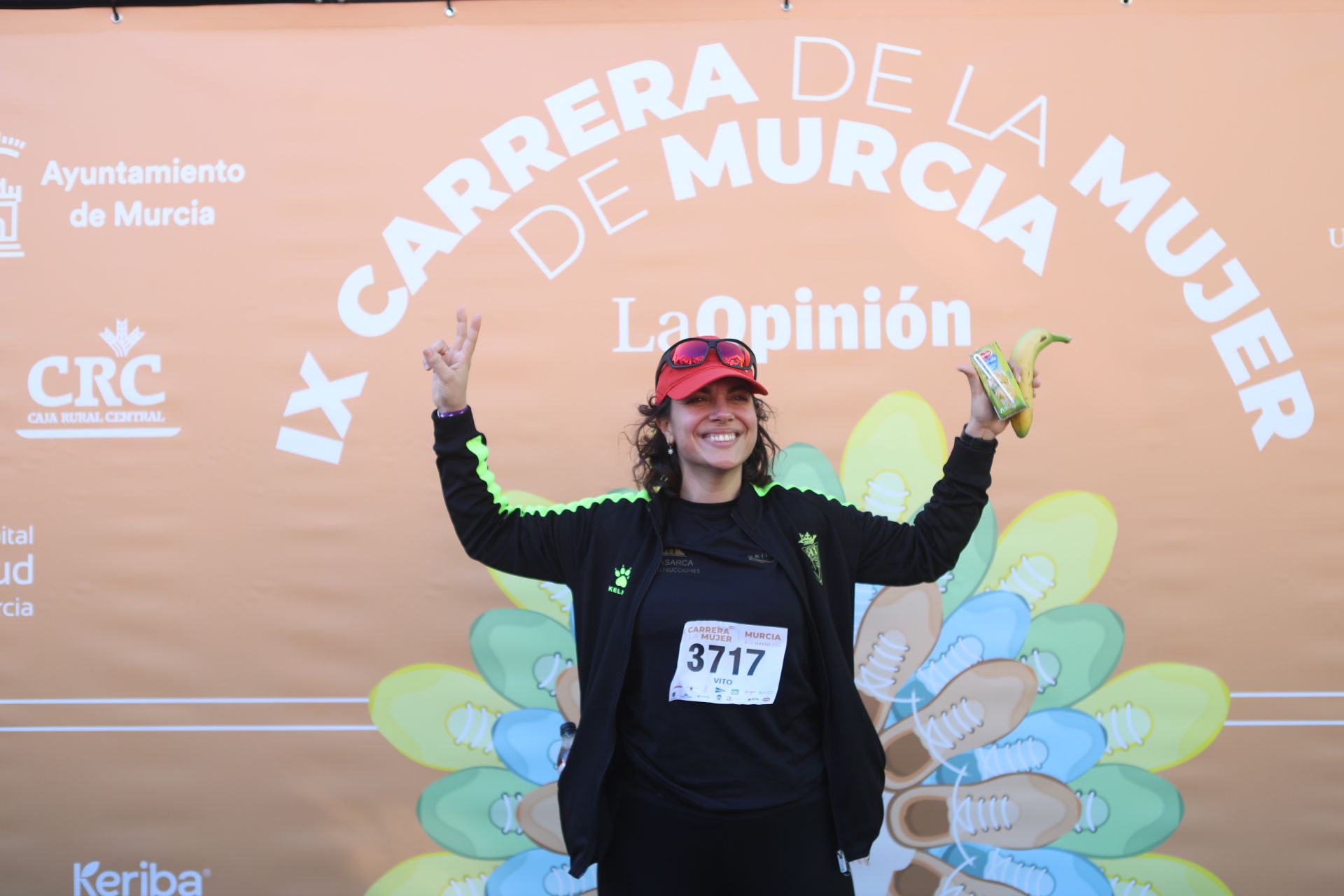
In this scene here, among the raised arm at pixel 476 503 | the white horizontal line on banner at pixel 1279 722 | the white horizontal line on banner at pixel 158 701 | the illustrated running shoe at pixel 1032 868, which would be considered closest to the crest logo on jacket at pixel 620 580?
the raised arm at pixel 476 503

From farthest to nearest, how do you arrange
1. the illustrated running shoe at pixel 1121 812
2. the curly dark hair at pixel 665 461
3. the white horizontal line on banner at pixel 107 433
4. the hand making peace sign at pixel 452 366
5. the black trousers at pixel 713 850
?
1. the white horizontal line on banner at pixel 107 433
2. the illustrated running shoe at pixel 1121 812
3. the curly dark hair at pixel 665 461
4. the hand making peace sign at pixel 452 366
5. the black trousers at pixel 713 850

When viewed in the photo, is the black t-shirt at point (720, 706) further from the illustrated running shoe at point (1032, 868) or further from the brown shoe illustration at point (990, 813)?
the illustrated running shoe at point (1032, 868)

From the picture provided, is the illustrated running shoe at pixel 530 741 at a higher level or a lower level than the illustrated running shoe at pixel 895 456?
lower

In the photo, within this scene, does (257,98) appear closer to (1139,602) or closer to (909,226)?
(909,226)

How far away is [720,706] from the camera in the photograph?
1773mm

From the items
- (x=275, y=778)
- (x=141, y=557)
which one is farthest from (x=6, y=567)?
(x=275, y=778)

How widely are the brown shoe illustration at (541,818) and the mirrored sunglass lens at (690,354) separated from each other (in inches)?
51.8

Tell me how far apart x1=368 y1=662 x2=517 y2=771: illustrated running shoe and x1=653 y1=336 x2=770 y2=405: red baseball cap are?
1133 millimetres

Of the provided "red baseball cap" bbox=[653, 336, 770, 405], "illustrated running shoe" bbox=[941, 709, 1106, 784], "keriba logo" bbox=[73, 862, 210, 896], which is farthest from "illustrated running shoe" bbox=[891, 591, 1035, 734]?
"keriba logo" bbox=[73, 862, 210, 896]

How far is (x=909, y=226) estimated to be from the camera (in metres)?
2.68

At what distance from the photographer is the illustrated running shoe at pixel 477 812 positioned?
2654 millimetres

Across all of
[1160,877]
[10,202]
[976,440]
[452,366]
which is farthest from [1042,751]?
[10,202]

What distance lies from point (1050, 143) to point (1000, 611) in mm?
1250

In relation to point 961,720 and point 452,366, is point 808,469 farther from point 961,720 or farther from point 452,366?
point 452,366
